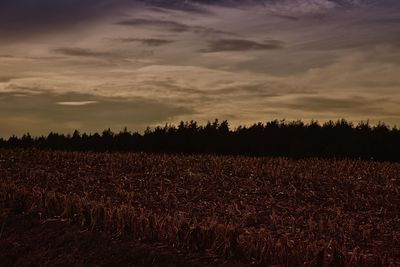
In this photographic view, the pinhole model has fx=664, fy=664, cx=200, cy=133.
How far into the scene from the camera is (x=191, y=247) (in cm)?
1019

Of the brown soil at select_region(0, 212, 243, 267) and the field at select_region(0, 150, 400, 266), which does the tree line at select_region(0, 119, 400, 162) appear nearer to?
the field at select_region(0, 150, 400, 266)

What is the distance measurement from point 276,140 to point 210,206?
91.8ft

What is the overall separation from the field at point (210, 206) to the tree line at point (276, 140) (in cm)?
1463

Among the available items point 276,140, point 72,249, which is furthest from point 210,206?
point 276,140

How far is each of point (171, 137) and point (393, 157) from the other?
57.1 feet

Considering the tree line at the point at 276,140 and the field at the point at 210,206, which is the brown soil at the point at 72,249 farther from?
the tree line at the point at 276,140

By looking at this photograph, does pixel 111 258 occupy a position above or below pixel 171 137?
below

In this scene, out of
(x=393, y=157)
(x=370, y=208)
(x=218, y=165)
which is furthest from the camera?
(x=393, y=157)

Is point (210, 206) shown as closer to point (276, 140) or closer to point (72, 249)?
point (72, 249)

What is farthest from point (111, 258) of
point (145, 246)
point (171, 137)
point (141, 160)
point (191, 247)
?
point (171, 137)

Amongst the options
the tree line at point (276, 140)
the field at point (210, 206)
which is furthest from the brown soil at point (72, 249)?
the tree line at point (276, 140)

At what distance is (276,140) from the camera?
150 feet

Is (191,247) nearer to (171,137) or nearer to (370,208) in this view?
(370,208)

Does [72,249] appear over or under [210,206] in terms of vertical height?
under
